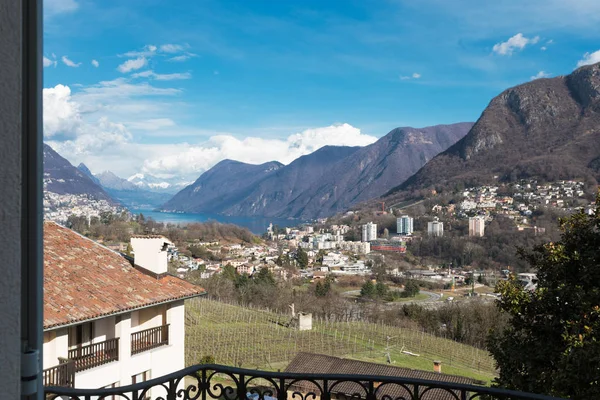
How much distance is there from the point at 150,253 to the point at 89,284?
2025 mm

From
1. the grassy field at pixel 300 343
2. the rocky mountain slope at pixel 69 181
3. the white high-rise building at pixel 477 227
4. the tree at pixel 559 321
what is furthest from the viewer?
the rocky mountain slope at pixel 69 181

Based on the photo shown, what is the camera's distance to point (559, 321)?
6.05m

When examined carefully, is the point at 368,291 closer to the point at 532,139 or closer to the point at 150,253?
the point at 150,253

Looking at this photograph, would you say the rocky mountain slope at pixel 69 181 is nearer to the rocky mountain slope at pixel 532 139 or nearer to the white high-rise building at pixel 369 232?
the white high-rise building at pixel 369 232

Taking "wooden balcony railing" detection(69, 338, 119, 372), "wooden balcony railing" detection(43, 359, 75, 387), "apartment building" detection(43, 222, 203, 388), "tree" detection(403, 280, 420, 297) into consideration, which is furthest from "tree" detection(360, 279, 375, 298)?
"wooden balcony railing" detection(43, 359, 75, 387)

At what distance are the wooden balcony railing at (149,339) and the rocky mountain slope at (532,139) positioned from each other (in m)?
98.5

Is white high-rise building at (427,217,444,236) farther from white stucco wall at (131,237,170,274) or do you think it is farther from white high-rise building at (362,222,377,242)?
white stucco wall at (131,237,170,274)

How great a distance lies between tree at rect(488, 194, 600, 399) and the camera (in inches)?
209

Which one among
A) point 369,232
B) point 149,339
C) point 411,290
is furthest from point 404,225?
point 149,339

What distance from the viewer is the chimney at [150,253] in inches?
479

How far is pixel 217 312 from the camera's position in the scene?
3334cm

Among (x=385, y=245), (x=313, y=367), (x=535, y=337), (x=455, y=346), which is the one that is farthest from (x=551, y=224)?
(x=535, y=337)

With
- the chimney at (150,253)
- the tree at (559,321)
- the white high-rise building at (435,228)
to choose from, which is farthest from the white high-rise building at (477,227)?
the tree at (559,321)
